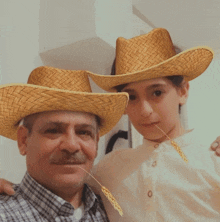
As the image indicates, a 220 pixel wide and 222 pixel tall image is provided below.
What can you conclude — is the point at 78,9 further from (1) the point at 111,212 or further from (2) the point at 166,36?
(1) the point at 111,212

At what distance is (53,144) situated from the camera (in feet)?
3.01

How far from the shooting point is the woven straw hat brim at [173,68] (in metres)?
1.03

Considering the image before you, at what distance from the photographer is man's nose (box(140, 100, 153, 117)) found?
1039 millimetres

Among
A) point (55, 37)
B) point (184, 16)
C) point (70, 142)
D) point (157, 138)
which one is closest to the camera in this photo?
point (70, 142)

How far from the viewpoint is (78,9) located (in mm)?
1680

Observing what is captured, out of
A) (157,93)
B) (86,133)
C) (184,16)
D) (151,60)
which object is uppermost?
(184,16)

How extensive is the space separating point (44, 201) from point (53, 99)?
33cm

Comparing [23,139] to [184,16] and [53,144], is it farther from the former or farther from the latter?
[184,16]

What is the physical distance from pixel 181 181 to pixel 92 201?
32 centimetres

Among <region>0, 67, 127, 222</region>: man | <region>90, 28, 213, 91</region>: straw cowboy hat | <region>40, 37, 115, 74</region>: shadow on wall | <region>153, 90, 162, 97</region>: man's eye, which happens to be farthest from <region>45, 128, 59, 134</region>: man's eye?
<region>40, 37, 115, 74</region>: shadow on wall

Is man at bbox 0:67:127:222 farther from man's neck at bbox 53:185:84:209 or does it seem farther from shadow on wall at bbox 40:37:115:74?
shadow on wall at bbox 40:37:115:74

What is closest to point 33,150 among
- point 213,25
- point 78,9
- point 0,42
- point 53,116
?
point 53,116

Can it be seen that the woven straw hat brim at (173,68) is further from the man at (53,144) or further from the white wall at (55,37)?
the white wall at (55,37)

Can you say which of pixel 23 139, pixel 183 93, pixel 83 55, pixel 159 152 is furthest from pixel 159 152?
pixel 83 55
